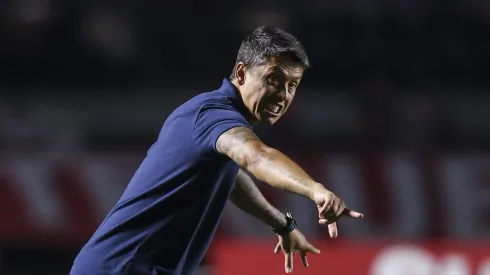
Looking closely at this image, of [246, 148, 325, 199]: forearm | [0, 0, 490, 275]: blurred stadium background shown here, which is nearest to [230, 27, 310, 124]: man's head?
[246, 148, 325, 199]: forearm

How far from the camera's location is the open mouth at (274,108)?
→ 4121 mm

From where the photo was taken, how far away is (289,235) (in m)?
4.94

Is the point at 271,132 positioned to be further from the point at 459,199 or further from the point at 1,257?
the point at 1,257

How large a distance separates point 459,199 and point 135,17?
389 centimetres

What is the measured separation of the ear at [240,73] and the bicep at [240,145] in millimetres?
586

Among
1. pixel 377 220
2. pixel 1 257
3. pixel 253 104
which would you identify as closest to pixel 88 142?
pixel 1 257

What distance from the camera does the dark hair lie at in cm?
413

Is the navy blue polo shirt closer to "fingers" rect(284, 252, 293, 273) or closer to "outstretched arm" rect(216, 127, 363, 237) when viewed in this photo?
"outstretched arm" rect(216, 127, 363, 237)

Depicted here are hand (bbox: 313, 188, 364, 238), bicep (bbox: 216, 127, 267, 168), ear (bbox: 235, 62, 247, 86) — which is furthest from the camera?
ear (bbox: 235, 62, 247, 86)

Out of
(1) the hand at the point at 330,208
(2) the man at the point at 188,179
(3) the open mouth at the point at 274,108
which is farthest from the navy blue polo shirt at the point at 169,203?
(1) the hand at the point at 330,208

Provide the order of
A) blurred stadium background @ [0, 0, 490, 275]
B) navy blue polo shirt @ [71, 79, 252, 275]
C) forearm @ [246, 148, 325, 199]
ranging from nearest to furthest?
forearm @ [246, 148, 325, 199] < navy blue polo shirt @ [71, 79, 252, 275] < blurred stadium background @ [0, 0, 490, 275]

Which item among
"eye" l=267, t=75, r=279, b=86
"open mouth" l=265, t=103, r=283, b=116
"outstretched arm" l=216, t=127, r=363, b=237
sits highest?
"eye" l=267, t=75, r=279, b=86

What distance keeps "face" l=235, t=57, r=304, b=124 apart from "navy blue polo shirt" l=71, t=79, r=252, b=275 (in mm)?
76

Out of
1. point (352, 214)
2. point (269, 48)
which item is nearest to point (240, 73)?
point (269, 48)
